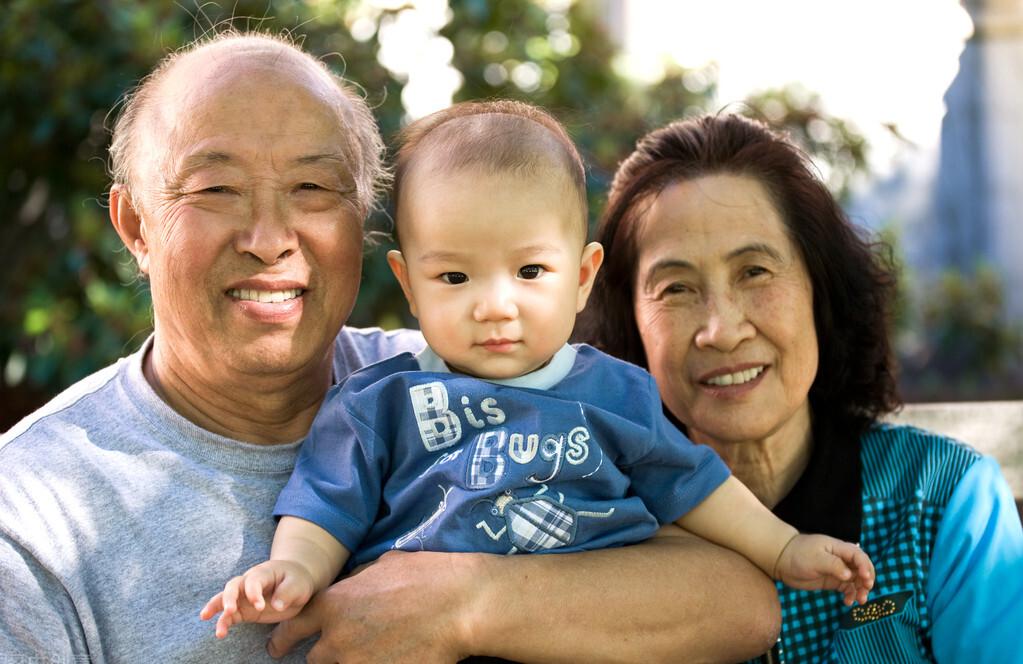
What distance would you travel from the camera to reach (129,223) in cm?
250

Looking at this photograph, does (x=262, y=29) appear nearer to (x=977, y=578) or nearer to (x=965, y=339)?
(x=977, y=578)

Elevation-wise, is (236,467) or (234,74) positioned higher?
(234,74)

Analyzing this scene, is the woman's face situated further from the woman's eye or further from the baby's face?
the baby's face

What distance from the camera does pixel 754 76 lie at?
809cm

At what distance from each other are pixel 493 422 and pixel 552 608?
1.18 feet

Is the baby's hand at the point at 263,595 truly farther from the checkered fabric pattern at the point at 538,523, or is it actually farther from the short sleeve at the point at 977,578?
the short sleeve at the point at 977,578

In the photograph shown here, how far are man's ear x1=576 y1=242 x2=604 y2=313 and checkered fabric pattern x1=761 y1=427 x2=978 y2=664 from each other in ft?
2.64

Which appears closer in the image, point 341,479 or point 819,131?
point 341,479

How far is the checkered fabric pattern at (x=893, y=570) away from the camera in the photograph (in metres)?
2.50

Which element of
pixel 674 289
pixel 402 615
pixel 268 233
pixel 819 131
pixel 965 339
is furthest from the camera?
pixel 965 339

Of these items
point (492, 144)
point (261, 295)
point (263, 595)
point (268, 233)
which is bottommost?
point (263, 595)

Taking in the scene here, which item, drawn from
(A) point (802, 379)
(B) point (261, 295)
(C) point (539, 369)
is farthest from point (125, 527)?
(A) point (802, 379)

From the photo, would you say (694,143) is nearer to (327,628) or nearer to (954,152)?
(327,628)

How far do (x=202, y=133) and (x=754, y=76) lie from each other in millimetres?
6374
